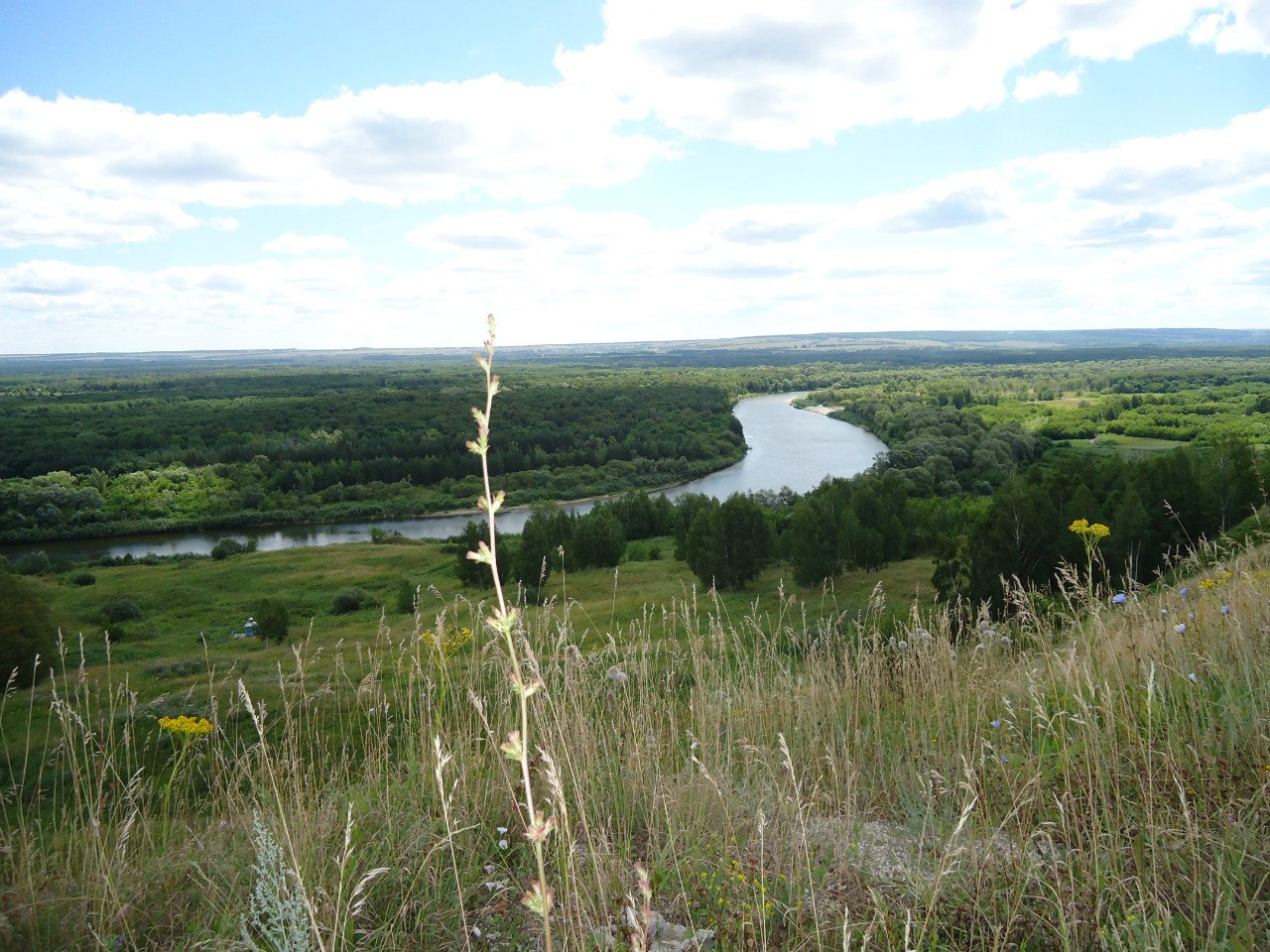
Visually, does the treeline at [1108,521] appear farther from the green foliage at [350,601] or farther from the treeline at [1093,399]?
the green foliage at [350,601]

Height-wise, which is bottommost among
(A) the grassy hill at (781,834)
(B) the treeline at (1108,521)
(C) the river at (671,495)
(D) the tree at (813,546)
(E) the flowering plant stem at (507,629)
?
(C) the river at (671,495)

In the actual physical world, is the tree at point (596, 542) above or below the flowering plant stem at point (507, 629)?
below

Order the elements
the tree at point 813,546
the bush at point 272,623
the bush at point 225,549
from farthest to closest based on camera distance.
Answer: the bush at point 225,549, the tree at point 813,546, the bush at point 272,623

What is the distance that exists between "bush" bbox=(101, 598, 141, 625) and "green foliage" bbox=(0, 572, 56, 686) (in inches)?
454

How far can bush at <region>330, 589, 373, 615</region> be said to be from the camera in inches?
1451

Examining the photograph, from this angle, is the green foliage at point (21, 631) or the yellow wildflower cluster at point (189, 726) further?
the green foliage at point (21, 631)

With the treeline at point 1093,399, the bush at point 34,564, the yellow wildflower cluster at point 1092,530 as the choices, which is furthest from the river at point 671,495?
the yellow wildflower cluster at point 1092,530

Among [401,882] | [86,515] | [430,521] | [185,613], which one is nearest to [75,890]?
[401,882]

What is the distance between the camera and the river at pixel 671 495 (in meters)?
57.6

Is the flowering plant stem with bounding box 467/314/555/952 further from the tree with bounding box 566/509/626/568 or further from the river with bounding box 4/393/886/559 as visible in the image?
the river with bounding box 4/393/886/559

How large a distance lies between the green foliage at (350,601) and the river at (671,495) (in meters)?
18.9

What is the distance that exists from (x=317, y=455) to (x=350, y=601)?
4732 centimetres

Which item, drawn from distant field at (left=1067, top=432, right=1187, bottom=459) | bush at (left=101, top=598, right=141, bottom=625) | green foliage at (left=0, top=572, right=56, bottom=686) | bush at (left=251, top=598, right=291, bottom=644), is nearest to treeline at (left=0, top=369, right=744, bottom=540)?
bush at (left=101, top=598, right=141, bottom=625)

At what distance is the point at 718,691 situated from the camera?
3641 millimetres
